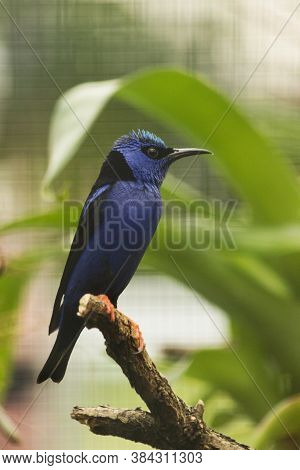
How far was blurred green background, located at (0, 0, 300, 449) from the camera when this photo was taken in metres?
0.79

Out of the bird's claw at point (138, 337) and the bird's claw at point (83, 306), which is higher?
the bird's claw at point (83, 306)

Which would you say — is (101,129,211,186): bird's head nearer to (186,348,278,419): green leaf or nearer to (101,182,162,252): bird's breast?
(101,182,162,252): bird's breast

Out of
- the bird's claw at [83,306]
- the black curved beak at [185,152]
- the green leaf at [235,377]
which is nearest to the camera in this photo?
the bird's claw at [83,306]

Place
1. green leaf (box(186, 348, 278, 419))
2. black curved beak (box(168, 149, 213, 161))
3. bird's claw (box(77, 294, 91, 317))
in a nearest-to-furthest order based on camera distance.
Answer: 1. bird's claw (box(77, 294, 91, 317))
2. black curved beak (box(168, 149, 213, 161))
3. green leaf (box(186, 348, 278, 419))

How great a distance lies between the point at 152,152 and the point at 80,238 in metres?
0.12

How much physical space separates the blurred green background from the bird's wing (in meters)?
0.04

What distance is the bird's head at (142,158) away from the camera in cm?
76

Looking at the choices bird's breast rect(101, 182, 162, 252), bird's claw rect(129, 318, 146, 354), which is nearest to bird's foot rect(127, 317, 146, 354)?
bird's claw rect(129, 318, 146, 354)

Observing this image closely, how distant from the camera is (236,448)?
0.73m

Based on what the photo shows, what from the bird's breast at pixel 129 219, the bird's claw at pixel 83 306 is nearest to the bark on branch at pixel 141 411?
the bird's claw at pixel 83 306

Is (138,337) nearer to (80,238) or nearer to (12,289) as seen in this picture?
(80,238)

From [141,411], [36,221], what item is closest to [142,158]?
[36,221]

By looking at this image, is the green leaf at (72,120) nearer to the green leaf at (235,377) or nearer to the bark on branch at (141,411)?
the bark on branch at (141,411)

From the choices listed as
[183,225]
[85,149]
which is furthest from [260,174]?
[85,149]
